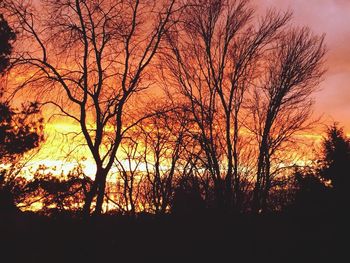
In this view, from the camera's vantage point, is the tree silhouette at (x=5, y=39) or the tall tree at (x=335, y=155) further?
the tall tree at (x=335, y=155)

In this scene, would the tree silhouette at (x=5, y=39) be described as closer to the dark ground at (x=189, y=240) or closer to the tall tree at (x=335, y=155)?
the dark ground at (x=189, y=240)

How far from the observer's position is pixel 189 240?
1441 centimetres

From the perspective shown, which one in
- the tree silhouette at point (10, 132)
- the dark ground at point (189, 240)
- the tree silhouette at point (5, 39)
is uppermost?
the tree silhouette at point (5, 39)

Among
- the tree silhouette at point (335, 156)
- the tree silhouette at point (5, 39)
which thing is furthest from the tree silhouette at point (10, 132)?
the tree silhouette at point (335, 156)

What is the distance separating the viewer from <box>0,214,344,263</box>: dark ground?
12531 millimetres

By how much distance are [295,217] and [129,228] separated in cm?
784

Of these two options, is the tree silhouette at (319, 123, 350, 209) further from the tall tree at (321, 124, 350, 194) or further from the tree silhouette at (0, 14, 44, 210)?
the tree silhouette at (0, 14, 44, 210)

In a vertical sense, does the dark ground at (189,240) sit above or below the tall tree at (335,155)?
below

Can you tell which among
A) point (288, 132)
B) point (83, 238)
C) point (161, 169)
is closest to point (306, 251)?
point (83, 238)

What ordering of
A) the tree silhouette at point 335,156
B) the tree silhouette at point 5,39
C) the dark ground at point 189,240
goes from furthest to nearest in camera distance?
the tree silhouette at point 335,156, the tree silhouette at point 5,39, the dark ground at point 189,240

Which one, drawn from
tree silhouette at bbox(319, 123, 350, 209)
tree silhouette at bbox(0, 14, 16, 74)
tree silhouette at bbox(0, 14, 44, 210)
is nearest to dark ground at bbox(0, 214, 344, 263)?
tree silhouette at bbox(0, 14, 44, 210)

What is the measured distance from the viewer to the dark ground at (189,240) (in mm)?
12531

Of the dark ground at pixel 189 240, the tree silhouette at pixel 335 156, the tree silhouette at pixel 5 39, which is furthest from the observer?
the tree silhouette at pixel 335 156

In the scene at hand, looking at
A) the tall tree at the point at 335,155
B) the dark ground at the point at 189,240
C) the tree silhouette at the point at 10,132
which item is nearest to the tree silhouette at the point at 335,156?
the tall tree at the point at 335,155
